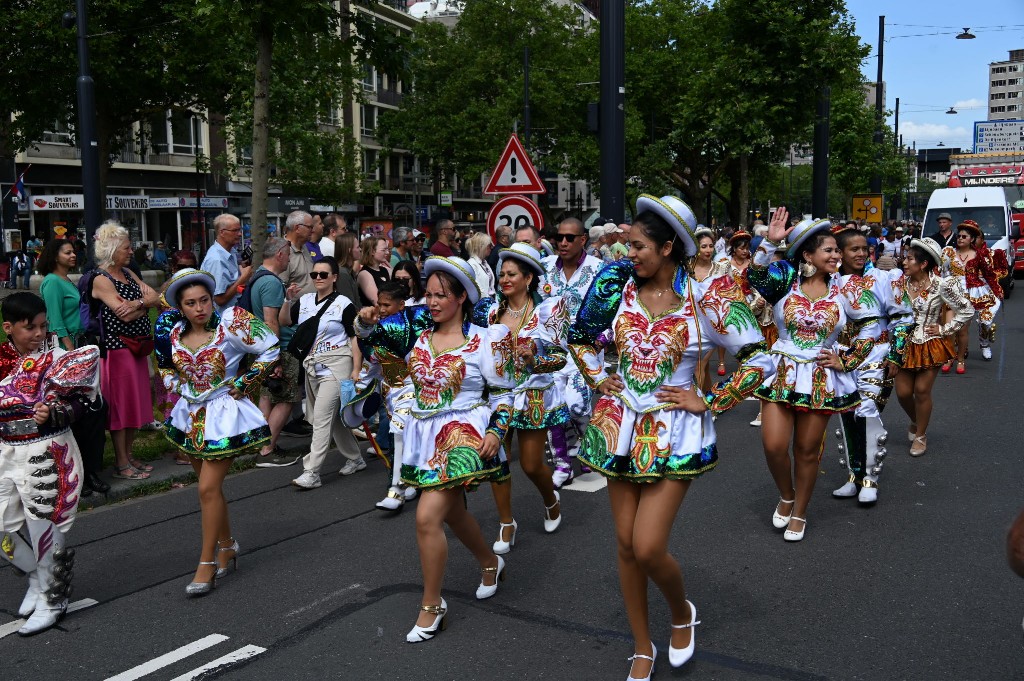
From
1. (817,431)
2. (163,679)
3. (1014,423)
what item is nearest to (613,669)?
(163,679)

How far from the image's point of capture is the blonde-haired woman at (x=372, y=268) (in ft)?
27.7

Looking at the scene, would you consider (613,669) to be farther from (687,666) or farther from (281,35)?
(281,35)

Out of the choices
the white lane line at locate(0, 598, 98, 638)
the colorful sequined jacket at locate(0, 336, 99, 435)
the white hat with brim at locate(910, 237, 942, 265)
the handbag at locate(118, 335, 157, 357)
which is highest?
the white hat with brim at locate(910, 237, 942, 265)

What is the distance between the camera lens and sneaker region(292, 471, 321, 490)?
750 centimetres

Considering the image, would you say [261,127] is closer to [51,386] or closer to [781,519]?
[51,386]

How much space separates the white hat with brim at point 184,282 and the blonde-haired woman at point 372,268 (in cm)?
303

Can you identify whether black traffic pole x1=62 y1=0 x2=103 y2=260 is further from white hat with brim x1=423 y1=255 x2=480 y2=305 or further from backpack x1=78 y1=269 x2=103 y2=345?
white hat with brim x1=423 y1=255 x2=480 y2=305

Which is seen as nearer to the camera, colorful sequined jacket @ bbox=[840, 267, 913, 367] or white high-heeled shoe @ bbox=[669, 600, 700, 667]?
white high-heeled shoe @ bbox=[669, 600, 700, 667]

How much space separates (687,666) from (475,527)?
1.24 metres

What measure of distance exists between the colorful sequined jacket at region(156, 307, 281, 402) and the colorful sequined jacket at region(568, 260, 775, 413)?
2.20m

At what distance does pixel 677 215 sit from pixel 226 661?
8.84 ft

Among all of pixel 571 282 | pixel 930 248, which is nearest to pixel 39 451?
pixel 571 282

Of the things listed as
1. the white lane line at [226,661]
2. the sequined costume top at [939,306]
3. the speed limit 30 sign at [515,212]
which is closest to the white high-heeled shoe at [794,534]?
the sequined costume top at [939,306]

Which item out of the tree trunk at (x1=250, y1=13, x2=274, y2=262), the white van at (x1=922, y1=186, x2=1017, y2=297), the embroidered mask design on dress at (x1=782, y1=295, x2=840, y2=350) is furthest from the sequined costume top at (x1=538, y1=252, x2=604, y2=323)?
the white van at (x1=922, y1=186, x2=1017, y2=297)
